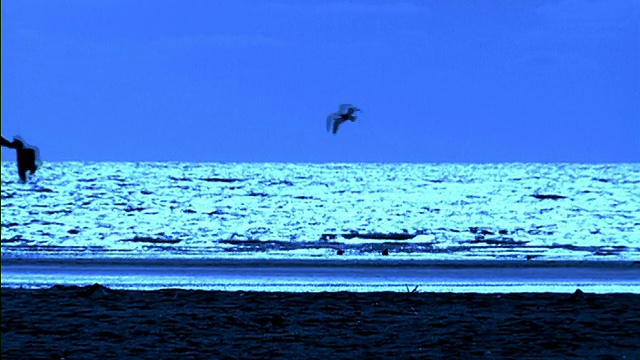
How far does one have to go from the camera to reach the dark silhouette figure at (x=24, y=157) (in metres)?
6.37

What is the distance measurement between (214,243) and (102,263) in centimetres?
844

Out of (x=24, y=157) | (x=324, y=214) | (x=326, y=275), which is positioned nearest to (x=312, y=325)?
(x=24, y=157)

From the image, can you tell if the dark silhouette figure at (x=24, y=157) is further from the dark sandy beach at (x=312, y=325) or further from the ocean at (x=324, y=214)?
the ocean at (x=324, y=214)

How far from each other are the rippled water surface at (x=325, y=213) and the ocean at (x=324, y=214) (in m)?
0.06

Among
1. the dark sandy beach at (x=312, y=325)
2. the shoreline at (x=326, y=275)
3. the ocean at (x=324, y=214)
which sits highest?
the ocean at (x=324, y=214)

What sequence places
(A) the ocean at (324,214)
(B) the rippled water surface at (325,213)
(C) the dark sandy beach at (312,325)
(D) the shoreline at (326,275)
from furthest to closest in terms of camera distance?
(B) the rippled water surface at (325,213) < (A) the ocean at (324,214) < (D) the shoreline at (326,275) < (C) the dark sandy beach at (312,325)

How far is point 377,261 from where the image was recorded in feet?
77.4

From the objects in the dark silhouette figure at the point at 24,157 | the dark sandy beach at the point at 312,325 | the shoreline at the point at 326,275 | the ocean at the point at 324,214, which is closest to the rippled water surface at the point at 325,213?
the ocean at the point at 324,214

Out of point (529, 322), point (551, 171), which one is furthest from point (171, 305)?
point (551, 171)

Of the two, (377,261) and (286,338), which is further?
(377,261)

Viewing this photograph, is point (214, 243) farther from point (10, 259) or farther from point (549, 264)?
point (549, 264)

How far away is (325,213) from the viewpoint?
139 ft

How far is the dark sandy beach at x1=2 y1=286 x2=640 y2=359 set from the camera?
1085cm

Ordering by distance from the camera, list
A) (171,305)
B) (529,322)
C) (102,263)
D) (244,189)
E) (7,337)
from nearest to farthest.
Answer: (7,337) → (529,322) → (171,305) → (102,263) → (244,189)
